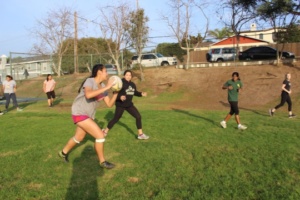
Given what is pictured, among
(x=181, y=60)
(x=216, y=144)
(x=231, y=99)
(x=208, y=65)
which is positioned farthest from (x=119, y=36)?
(x=216, y=144)

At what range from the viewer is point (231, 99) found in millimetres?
9133

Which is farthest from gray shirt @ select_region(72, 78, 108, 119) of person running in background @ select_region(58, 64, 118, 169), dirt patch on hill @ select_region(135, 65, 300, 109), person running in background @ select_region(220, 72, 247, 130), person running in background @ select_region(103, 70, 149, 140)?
dirt patch on hill @ select_region(135, 65, 300, 109)

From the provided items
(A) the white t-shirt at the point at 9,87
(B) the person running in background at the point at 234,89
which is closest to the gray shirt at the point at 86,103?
(B) the person running in background at the point at 234,89

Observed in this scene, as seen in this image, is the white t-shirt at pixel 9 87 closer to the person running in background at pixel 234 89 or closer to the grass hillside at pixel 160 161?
the grass hillside at pixel 160 161

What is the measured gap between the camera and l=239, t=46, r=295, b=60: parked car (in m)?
26.9

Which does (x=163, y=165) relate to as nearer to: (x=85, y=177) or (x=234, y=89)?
(x=85, y=177)

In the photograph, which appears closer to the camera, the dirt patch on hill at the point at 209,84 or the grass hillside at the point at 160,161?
the grass hillside at the point at 160,161

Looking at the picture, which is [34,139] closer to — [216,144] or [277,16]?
[216,144]

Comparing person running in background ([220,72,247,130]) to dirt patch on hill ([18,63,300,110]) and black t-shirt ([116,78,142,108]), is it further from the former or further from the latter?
dirt patch on hill ([18,63,300,110])

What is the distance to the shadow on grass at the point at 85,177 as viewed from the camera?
452 cm

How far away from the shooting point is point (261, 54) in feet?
89.4

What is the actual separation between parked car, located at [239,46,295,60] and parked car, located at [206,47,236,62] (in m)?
1.19

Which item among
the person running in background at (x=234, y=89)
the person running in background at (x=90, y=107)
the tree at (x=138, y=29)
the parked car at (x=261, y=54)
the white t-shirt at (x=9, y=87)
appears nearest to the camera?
the person running in background at (x=90, y=107)

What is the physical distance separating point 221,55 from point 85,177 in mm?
26177
